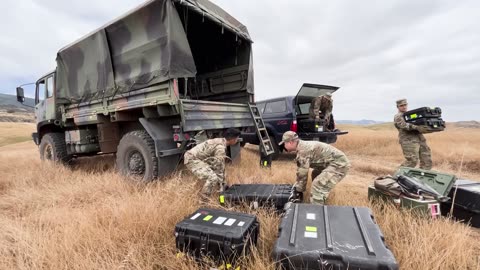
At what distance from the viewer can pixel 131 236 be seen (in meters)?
2.10

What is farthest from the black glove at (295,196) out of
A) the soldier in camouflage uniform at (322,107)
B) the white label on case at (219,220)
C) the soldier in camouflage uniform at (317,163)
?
the soldier in camouflage uniform at (322,107)

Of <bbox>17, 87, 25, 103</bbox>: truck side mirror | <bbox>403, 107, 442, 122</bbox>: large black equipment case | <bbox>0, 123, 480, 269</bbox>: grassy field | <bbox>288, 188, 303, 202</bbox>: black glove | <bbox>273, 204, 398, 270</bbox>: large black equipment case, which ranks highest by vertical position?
<bbox>17, 87, 25, 103</bbox>: truck side mirror

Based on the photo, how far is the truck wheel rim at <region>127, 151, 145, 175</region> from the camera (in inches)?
161

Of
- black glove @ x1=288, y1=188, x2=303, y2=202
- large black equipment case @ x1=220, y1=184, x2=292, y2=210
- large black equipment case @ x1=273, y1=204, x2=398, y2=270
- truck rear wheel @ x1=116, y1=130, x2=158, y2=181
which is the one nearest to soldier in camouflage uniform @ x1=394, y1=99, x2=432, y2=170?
black glove @ x1=288, y1=188, x2=303, y2=202

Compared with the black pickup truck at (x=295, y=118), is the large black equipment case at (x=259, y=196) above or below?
below

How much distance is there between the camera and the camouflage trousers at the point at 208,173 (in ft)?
9.92

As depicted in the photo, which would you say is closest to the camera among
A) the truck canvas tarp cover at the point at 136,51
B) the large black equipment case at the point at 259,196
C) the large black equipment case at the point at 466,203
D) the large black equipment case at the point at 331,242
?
the large black equipment case at the point at 331,242

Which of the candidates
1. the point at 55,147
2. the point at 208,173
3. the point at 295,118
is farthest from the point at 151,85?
the point at 55,147

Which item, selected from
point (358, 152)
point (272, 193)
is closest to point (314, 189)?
point (272, 193)

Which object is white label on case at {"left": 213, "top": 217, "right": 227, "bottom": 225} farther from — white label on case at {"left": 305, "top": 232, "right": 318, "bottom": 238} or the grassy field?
white label on case at {"left": 305, "top": 232, "right": 318, "bottom": 238}

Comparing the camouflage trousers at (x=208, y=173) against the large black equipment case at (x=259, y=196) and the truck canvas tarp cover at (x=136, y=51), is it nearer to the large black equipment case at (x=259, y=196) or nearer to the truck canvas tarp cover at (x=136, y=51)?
the large black equipment case at (x=259, y=196)

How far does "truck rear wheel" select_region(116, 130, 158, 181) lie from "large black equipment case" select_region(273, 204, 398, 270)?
2674 millimetres

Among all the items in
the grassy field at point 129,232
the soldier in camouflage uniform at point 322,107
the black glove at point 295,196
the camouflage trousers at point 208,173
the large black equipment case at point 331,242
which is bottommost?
the grassy field at point 129,232

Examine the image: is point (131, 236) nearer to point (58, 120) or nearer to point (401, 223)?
point (401, 223)
